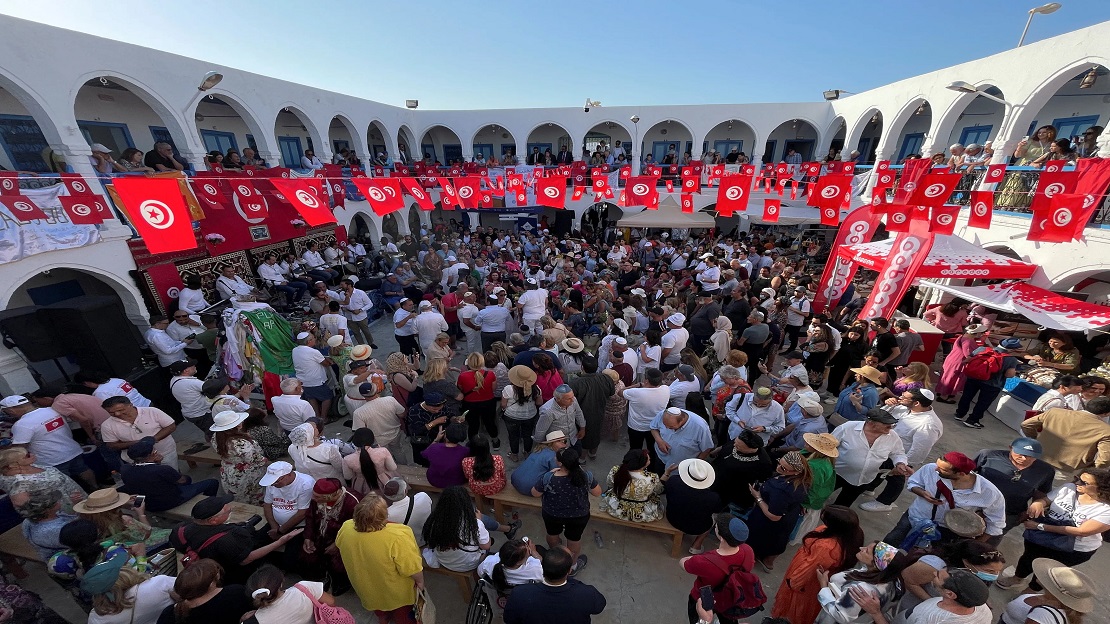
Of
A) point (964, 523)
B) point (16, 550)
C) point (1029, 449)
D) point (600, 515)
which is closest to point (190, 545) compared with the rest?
point (16, 550)

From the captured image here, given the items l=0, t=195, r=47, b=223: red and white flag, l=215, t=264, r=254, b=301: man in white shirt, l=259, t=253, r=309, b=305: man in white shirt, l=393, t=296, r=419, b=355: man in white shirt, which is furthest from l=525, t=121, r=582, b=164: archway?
l=0, t=195, r=47, b=223: red and white flag

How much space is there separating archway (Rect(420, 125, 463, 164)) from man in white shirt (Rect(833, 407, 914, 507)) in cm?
2291

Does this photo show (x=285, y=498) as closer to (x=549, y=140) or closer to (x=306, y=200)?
(x=306, y=200)

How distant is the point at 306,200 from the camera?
23.2 feet

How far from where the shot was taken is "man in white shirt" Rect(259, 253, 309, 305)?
11.2 metres

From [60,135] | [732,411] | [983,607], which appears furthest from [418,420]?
[60,135]

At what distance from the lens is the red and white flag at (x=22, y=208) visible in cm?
643

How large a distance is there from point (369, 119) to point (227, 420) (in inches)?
678

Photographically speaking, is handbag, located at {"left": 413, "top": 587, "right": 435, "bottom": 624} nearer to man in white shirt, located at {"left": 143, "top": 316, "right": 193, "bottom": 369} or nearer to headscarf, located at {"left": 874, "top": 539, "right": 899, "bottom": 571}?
headscarf, located at {"left": 874, "top": 539, "right": 899, "bottom": 571}

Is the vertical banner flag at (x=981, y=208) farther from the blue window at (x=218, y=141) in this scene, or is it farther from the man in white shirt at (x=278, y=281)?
the blue window at (x=218, y=141)

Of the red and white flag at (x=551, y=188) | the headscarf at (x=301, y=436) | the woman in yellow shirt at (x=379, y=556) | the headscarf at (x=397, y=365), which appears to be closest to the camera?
the woman in yellow shirt at (x=379, y=556)

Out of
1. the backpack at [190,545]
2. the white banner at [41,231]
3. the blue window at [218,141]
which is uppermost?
the blue window at [218,141]

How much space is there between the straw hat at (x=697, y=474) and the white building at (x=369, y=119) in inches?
347

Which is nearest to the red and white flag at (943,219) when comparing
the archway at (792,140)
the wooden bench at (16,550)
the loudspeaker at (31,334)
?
the wooden bench at (16,550)
